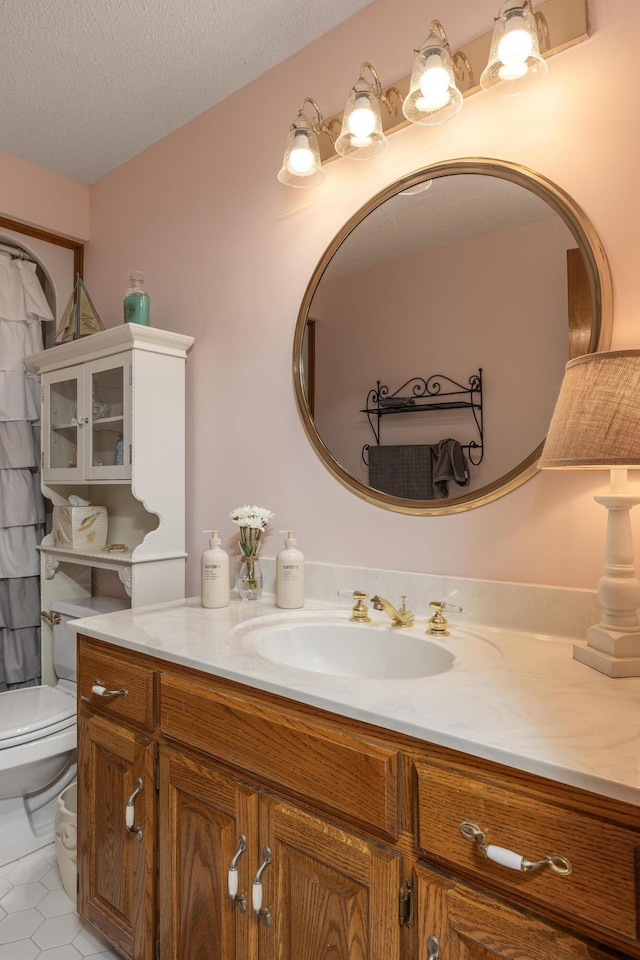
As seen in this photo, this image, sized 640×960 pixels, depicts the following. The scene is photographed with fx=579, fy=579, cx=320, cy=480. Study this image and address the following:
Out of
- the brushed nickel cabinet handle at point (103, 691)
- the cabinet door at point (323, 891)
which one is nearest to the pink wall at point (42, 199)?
the brushed nickel cabinet handle at point (103, 691)

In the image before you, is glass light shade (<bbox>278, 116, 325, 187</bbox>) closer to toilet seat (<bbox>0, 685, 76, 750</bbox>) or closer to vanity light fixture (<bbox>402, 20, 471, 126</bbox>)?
vanity light fixture (<bbox>402, 20, 471, 126</bbox>)

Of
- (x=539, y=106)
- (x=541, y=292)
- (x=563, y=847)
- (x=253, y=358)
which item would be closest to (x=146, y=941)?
(x=563, y=847)

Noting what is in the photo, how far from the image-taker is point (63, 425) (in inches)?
87.7

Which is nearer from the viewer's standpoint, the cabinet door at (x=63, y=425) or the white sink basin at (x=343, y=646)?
the white sink basin at (x=343, y=646)

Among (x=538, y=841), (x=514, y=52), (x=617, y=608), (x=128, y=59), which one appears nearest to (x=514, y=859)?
(x=538, y=841)

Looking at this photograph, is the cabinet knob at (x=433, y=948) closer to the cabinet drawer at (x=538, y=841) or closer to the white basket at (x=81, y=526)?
the cabinet drawer at (x=538, y=841)

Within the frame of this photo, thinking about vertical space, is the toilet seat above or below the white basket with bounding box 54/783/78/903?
above

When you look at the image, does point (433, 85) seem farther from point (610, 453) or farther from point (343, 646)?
point (343, 646)

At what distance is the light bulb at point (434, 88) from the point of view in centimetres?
131

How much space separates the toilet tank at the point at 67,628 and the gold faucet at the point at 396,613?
1.26m

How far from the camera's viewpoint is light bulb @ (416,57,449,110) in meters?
1.31

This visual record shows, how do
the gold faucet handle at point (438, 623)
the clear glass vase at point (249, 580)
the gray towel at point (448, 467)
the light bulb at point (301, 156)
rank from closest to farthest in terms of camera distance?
the gold faucet handle at point (438, 623) < the gray towel at point (448, 467) < the light bulb at point (301, 156) < the clear glass vase at point (249, 580)

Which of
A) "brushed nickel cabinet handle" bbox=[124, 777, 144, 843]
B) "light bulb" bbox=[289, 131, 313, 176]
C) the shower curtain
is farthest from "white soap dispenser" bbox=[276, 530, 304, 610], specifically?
the shower curtain

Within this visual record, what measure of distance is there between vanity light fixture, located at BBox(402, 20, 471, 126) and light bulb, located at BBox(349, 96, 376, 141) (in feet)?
0.35
